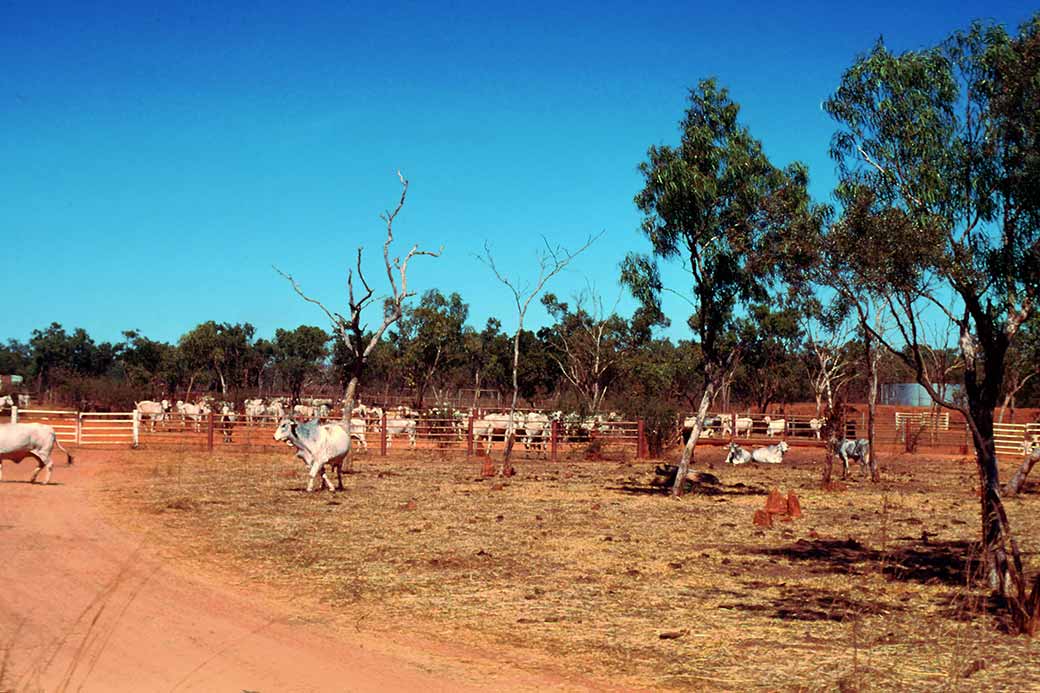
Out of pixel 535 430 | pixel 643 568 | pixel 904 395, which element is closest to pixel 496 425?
pixel 535 430

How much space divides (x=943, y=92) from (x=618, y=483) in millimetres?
15909

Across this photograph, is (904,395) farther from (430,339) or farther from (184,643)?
(184,643)

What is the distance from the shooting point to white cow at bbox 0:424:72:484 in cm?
1959

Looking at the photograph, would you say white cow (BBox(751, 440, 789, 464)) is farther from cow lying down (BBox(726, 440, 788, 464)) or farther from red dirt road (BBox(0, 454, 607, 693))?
red dirt road (BBox(0, 454, 607, 693))

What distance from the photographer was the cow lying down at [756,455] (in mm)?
34594

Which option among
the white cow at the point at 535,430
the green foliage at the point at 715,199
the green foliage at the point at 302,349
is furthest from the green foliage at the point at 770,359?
the green foliage at the point at 302,349

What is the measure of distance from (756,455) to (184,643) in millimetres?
28650

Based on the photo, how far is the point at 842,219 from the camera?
11.4 meters

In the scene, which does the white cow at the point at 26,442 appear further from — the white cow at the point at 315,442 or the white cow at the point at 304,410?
the white cow at the point at 304,410

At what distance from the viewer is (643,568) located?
1275cm

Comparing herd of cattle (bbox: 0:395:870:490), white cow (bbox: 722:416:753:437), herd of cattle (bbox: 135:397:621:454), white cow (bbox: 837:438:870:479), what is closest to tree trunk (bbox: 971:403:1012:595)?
herd of cattle (bbox: 0:395:870:490)

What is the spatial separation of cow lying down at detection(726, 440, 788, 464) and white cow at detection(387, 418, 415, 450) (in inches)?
430

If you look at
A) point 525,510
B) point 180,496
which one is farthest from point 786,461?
point 180,496

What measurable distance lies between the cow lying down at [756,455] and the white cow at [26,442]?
21.6 m
